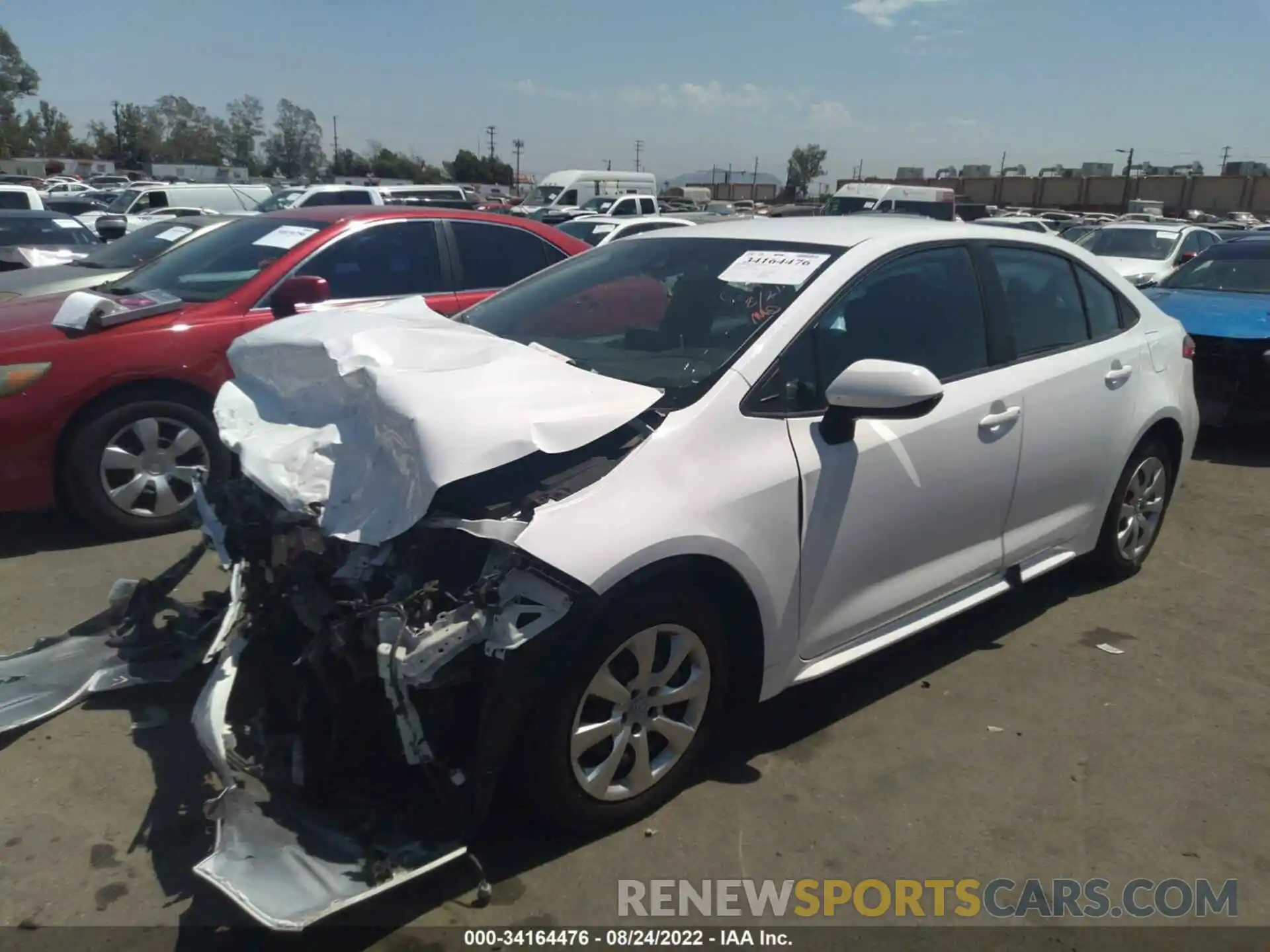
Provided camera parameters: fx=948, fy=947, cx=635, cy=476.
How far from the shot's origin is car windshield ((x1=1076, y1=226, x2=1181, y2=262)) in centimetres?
1398

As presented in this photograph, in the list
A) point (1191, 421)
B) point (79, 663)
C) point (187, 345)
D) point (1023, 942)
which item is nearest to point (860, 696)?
point (1023, 942)

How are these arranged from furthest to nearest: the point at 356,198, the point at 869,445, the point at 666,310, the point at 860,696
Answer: the point at 356,198 < the point at 860,696 < the point at 666,310 < the point at 869,445

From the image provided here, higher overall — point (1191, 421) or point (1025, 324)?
point (1025, 324)

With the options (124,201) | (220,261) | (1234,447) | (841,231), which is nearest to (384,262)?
(220,261)

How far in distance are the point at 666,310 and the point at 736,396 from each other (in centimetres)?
69

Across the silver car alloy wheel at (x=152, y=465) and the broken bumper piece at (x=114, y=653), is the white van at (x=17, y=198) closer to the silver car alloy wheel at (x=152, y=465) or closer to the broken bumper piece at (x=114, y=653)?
the silver car alloy wheel at (x=152, y=465)

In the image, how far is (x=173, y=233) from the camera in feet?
24.2

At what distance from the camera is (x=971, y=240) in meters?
3.77

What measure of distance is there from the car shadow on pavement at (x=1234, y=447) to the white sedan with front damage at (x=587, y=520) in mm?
4129

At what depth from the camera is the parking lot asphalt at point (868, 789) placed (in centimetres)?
260

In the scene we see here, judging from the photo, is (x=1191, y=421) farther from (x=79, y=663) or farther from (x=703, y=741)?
(x=79, y=663)

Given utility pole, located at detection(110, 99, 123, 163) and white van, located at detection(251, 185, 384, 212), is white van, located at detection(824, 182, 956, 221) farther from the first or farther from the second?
utility pole, located at detection(110, 99, 123, 163)

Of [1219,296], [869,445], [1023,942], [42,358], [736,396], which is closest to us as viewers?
[1023,942]

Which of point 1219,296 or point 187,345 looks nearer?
point 187,345
